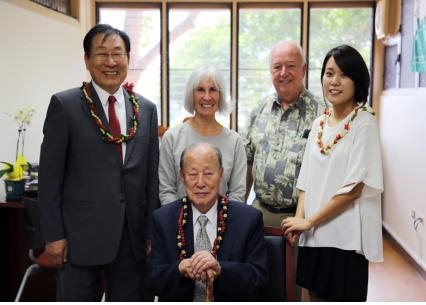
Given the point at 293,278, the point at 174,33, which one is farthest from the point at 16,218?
the point at 174,33

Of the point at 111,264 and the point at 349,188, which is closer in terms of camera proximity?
the point at 349,188

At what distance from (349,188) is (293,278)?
15.3 inches

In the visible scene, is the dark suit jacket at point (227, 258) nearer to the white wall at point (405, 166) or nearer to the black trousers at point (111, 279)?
the black trousers at point (111, 279)

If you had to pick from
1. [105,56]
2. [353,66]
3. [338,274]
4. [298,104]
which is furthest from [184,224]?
[298,104]

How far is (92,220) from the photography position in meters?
1.88

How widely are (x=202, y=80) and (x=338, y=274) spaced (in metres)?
1.01

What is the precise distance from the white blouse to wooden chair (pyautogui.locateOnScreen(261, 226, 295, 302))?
6.7 inches

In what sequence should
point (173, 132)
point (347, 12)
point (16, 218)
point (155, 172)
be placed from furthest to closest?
1. point (347, 12)
2. point (16, 218)
3. point (173, 132)
4. point (155, 172)

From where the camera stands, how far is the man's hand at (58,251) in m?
1.85

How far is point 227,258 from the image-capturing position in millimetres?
1715

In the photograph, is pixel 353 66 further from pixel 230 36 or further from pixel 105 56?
pixel 230 36

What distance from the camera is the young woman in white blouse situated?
1.77m

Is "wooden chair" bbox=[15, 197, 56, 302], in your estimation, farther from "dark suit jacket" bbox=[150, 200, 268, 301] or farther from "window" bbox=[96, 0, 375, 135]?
"window" bbox=[96, 0, 375, 135]

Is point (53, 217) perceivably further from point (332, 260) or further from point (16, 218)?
point (16, 218)
